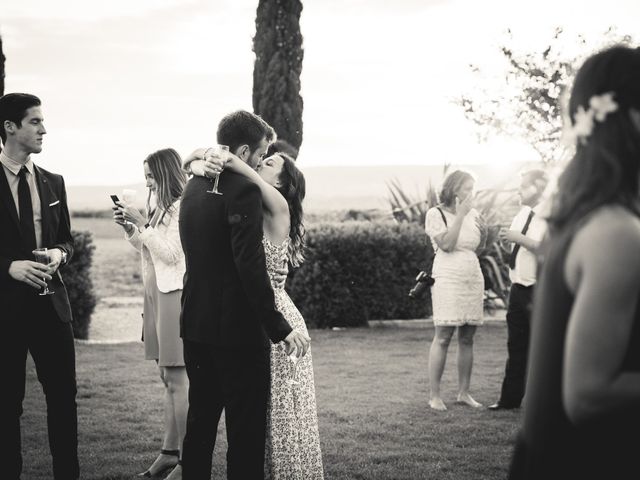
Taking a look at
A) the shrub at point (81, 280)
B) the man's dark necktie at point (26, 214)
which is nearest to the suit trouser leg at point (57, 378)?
the man's dark necktie at point (26, 214)

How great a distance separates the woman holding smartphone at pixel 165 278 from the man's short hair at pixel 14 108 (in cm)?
83

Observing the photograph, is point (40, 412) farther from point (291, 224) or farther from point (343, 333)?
point (343, 333)

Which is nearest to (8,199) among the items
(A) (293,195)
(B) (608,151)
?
(A) (293,195)

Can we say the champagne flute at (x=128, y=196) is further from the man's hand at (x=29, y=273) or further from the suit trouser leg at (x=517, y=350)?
the suit trouser leg at (x=517, y=350)

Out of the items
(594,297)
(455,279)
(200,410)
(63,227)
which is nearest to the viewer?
(594,297)

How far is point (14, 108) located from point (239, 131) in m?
1.62

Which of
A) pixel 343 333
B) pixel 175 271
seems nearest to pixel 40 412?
pixel 175 271

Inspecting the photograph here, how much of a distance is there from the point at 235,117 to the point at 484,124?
11695 mm

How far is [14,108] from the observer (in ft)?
16.0

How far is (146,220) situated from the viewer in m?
5.43

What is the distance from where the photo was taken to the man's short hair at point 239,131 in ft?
13.7

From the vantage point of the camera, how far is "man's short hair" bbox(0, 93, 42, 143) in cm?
487

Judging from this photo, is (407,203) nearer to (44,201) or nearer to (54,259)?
(44,201)

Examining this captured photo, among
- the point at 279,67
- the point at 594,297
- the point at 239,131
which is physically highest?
the point at 279,67
